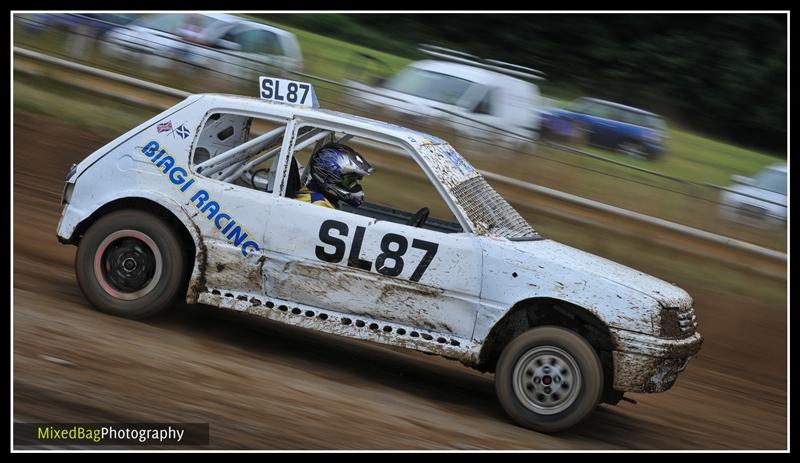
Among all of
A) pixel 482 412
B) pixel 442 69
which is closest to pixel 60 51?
pixel 442 69

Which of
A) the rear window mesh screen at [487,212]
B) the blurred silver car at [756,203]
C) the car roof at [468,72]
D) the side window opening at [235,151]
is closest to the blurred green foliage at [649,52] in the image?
the car roof at [468,72]

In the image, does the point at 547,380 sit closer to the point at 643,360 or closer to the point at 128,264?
the point at 643,360

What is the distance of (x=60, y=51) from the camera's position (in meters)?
14.4

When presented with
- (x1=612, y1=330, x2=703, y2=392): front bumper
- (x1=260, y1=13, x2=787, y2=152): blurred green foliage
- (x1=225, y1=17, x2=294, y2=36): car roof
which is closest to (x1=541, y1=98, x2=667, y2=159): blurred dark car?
(x1=260, y1=13, x2=787, y2=152): blurred green foliage

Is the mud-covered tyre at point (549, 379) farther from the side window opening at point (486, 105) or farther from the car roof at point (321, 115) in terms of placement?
the side window opening at point (486, 105)

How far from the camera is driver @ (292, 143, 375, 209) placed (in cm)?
750

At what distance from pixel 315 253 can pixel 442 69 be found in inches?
327

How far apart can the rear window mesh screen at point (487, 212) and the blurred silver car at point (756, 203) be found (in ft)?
17.6

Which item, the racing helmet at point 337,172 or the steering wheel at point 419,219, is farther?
the racing helmet at point 337,172

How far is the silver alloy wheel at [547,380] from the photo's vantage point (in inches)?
262

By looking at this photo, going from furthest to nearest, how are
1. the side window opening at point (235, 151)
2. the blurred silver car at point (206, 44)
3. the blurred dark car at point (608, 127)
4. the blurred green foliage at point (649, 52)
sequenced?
the blurred green foliage at point (649, 52) → the blurred silver car at point (206, 44) → the blurred dark car at point (608, 127) → the side window opening at point (235, 151)

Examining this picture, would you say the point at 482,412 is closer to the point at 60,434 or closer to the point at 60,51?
the point at 60,434

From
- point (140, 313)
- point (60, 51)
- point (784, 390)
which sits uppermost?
point (60, 51)

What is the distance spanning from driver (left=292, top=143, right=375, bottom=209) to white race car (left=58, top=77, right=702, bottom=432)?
168 mm
